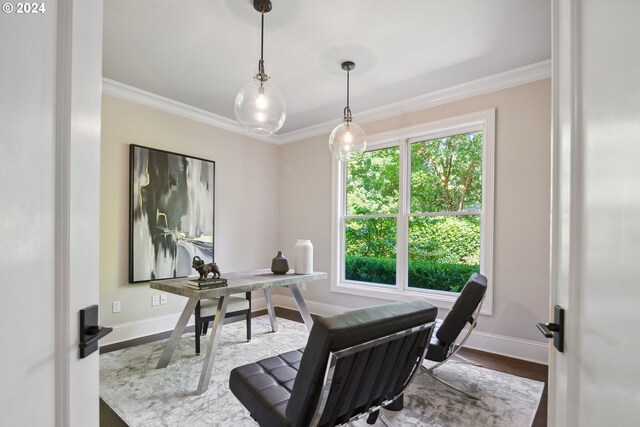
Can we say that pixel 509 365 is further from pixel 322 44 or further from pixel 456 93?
pixel 322 44

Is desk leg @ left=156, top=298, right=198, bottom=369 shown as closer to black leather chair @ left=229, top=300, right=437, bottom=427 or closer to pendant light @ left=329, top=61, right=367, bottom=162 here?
black leather chair @ left=229, top=300, right=437, bottom=427

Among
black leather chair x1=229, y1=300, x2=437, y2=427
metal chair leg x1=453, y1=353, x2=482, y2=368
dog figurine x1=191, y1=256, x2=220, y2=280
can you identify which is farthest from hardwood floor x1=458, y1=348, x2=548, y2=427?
dog figurine x1=191, y1=256, x2=220, y2=280

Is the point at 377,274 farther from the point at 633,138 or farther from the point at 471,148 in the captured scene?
the point at 633,138

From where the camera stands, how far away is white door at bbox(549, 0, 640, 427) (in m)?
0.54

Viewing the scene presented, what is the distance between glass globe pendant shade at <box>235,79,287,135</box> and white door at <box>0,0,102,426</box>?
1.24m

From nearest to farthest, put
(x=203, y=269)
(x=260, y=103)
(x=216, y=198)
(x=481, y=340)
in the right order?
1. (x=260, y=103)
2. (x=203, y=269)
3. (x=481, y=340)
4. (x=216, y=198)

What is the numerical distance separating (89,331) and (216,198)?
3755mm

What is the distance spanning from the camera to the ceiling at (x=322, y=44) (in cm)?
227

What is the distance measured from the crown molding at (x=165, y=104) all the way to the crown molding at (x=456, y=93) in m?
1.26

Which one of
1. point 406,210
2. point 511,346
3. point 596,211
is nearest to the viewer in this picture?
point 596,211

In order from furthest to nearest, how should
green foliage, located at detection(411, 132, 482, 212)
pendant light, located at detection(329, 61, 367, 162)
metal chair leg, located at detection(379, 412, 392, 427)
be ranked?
1. green foliage, located at detection(411, 132, 482, 212)
2. pendant light, located at detection(329, 61, 367, 162)
3. metal chair leg, located at detection(379, 412, 392, 427)

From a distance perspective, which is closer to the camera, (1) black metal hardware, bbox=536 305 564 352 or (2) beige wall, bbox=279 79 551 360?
(1) black metal hardware, bbox=536 305 564 352

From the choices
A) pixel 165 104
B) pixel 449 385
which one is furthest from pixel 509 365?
pixel 165 104

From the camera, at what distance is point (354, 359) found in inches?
53.7
